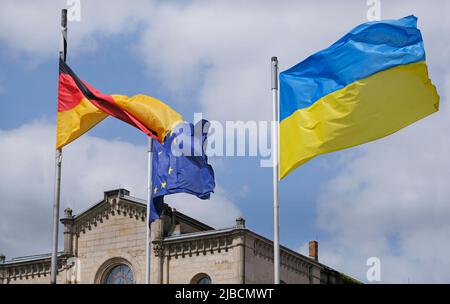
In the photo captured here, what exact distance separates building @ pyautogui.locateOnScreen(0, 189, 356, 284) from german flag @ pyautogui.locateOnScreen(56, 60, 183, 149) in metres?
24.2

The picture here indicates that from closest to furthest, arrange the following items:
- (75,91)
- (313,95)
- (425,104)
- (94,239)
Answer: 1. (425,104)
2. (313,95)
3. (75,91)
4. (94,239)

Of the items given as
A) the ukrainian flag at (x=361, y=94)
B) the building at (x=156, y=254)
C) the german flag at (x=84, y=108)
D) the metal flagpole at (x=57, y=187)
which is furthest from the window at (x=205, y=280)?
the ukrainian flag at (x=361, y=94)

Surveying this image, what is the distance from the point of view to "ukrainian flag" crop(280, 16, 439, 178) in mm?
19750

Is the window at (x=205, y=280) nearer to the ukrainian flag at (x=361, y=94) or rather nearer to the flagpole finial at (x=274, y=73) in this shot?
the flagpole finial at (x=274, y=73)

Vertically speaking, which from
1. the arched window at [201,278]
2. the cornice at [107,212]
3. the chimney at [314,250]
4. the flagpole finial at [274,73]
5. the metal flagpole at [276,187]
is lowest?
the metal flagpole at [276,187]

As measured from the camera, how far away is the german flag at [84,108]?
24.9 metres

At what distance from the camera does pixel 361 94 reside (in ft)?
66.1

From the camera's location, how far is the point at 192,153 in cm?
2933

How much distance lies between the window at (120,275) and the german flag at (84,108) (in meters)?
29.1

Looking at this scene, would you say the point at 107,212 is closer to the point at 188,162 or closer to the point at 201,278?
the point at 201,278
